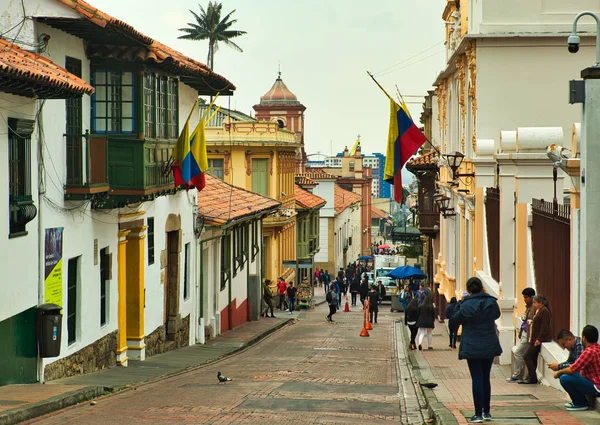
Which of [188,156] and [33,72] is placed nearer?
[33,72]

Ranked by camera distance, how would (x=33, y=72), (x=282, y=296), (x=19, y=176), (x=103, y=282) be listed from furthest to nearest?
(x=282, y=296)
(x=103, y=282)
(x=19, y=176)
(x=33, y=72)

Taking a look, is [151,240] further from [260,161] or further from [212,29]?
[212,29]

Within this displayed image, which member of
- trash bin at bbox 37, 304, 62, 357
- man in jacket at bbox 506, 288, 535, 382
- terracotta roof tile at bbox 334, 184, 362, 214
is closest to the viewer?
man in jacket at bbox 506, 288, 535, 382

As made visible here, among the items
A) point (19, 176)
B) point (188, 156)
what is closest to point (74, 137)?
point (19, 176)

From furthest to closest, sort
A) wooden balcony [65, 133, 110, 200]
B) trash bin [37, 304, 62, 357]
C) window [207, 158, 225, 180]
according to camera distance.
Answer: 1. window [207, 158, 225, 180]
2. wooden balcony [65, 133, 110, 200]
3. trash bin [37, 304, 62, 357]

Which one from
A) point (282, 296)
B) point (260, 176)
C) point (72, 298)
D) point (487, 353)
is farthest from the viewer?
point (260, 176)

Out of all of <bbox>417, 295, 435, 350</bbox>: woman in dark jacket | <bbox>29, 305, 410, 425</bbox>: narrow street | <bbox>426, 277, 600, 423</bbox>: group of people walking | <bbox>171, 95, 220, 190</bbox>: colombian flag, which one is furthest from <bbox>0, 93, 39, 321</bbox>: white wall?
<bbox>417, 295, 435, 350</bbox>: woman in dark jacket

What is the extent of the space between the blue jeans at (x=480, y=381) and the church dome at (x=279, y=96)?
72.5 m

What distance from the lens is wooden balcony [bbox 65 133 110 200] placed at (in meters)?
15.9

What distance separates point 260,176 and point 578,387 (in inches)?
1542

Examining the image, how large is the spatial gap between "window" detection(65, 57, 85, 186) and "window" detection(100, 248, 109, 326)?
254 centimetres

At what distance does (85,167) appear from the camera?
53.8ft

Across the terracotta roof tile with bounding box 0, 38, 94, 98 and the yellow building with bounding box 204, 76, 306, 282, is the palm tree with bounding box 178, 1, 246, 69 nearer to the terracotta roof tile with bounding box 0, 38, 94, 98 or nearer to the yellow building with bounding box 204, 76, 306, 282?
the yellow building with bounding box 204, 76, 306, 282

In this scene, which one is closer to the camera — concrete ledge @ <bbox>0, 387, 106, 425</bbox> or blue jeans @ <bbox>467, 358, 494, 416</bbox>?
blue jeans @ <bbox>467, 358, 494, 416</bbox>
